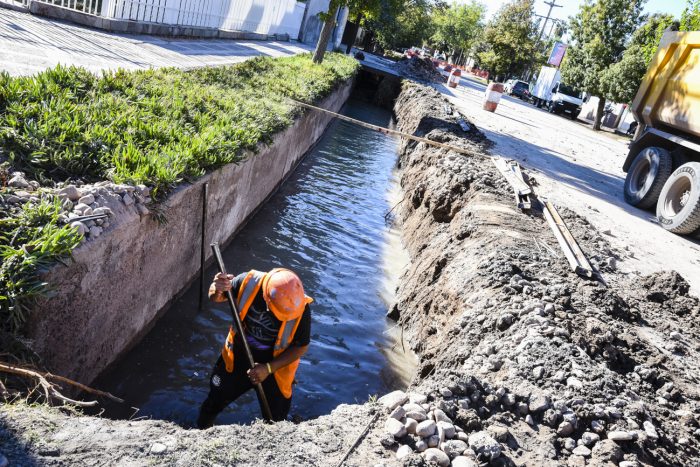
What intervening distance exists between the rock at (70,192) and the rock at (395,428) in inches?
122

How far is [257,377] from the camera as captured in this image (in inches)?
187

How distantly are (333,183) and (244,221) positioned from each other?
16.0 feet

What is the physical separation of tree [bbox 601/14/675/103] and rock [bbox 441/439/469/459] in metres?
28.4

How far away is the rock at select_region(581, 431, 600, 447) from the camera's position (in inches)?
169

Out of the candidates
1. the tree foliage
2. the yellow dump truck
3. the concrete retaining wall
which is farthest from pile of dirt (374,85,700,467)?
the tree foliage

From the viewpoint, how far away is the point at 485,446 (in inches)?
153

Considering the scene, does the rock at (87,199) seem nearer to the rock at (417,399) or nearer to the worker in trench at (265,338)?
the worker in trench at (265,338)

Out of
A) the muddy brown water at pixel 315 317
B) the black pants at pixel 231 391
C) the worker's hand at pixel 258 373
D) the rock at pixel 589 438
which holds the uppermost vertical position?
the rock at pixel 589 438

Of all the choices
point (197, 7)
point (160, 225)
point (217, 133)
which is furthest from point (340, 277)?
point (197, 7)

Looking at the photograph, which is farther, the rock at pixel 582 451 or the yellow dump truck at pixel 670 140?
the yellow dump truck at pixel 670 140

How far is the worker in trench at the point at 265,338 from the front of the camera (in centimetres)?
460

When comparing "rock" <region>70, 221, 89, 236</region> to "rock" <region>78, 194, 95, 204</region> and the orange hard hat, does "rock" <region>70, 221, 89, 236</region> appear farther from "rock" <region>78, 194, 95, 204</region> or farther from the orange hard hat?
the orange hard hat

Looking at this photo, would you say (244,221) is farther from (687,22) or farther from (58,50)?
(687,22)

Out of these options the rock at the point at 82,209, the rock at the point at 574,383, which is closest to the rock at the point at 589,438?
the rock at the point at 574,383
